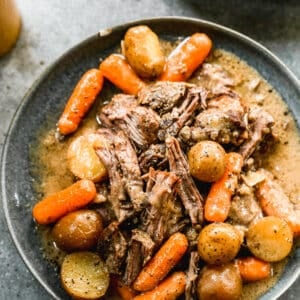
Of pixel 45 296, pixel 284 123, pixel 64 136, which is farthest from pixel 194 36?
pixel 45 296

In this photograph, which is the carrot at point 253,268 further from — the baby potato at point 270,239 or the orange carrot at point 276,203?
the orange carrot at point 276,203

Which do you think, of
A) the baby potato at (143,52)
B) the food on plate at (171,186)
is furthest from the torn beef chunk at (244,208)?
the baby potato at (143,52)

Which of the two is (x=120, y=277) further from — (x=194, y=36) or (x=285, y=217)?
(x=194, y=36)

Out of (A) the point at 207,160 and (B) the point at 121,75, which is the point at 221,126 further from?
(B) the point at 121,75

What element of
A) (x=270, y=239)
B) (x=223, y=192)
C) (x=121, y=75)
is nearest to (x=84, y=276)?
(x=223, y=192)

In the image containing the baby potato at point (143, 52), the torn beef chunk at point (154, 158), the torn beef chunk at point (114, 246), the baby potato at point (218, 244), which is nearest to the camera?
the baby potato at point (218, 244)
